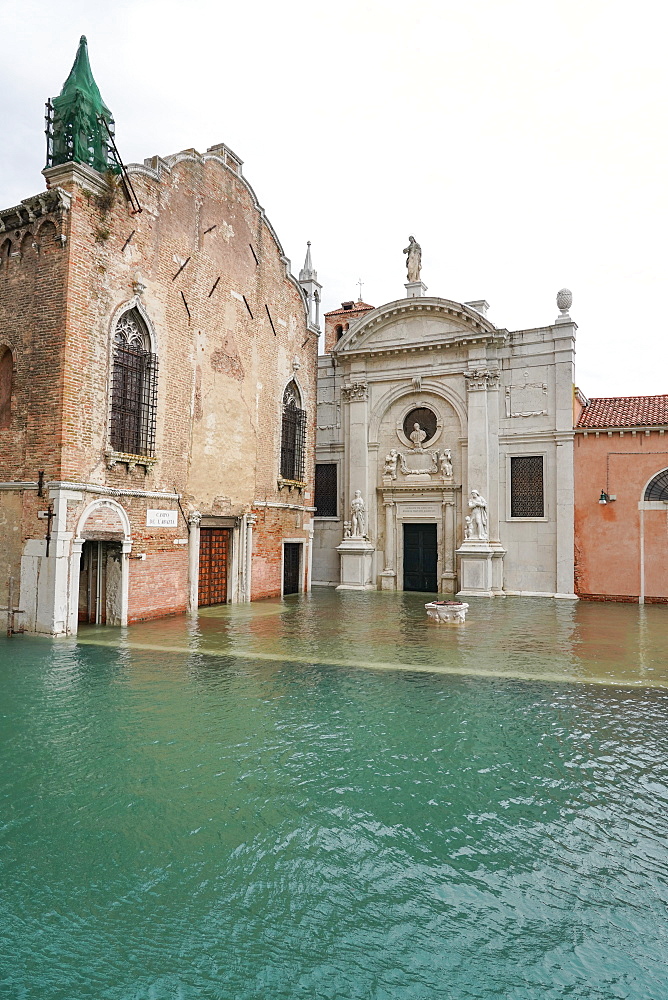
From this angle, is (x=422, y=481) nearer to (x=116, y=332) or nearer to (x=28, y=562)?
(x=116, y=332)

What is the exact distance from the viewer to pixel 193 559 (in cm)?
1605

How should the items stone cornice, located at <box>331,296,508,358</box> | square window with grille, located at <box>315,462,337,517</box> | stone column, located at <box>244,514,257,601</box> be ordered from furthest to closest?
square window with grille, located at <box>315,462,337,517</box> < stone cornice, located at <box>331,296,508,358</box> < stone column, located at <box>244,514,257,601</box>

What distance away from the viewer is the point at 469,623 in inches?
595

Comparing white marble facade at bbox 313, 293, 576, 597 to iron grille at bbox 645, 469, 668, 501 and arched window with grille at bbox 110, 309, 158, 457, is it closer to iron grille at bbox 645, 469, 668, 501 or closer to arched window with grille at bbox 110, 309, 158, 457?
iron grille at bbox 645, 469, 668, 501

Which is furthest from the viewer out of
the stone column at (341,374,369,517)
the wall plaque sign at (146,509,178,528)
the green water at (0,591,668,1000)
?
the stone column at (341,374,369,517)

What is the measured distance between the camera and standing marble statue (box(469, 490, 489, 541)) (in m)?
21.3

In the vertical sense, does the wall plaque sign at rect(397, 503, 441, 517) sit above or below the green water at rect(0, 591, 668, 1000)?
above

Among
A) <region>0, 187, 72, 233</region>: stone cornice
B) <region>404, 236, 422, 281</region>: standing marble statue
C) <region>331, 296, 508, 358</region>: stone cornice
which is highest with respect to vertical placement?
<region>404, 236, 422, 281</region>: standing marble statue

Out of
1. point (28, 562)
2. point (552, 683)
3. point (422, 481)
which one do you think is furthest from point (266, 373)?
point (552, 683)

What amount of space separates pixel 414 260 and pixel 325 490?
9373mm

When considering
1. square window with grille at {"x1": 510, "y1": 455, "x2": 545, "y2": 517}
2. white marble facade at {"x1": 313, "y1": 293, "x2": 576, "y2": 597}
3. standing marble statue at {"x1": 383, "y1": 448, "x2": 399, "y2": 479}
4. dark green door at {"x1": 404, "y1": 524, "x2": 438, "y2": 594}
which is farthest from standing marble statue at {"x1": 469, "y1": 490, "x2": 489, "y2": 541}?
standing marble statue at {"x1": 383, "y1": 448, "x2": 399, "y2": 479}

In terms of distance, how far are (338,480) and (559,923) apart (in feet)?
69.9

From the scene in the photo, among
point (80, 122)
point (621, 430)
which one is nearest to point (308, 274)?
point (80, 122)

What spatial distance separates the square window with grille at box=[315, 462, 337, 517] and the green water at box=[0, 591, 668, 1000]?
15465 millimetres
